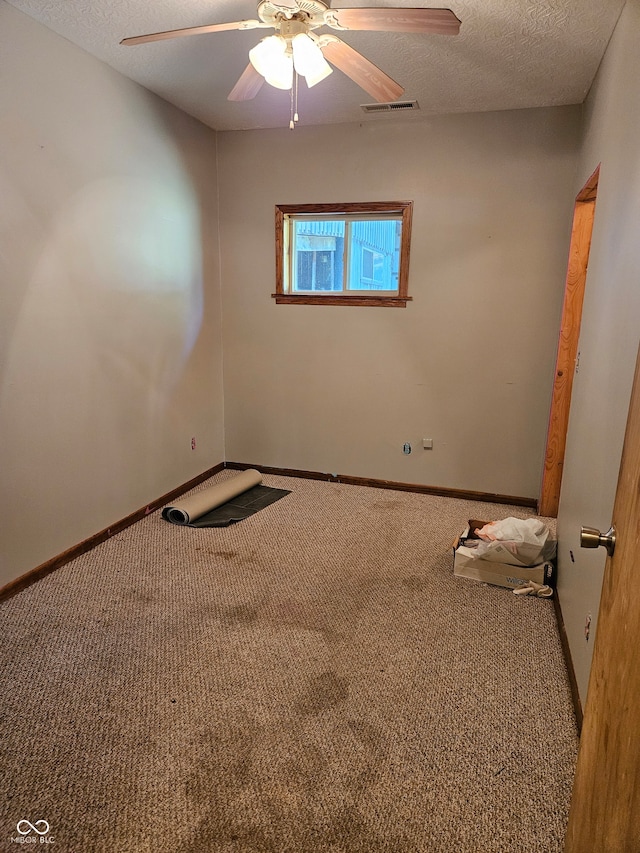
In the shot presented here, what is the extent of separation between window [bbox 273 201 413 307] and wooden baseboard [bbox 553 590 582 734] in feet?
7.70

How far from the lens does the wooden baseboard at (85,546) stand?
268 cm

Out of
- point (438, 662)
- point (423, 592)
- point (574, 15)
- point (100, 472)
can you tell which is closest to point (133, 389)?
point (100, 472)

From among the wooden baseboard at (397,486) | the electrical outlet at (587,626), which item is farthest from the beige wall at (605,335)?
the wooden baseboard at (397,486)

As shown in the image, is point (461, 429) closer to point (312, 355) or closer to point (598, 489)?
point (312, 355)

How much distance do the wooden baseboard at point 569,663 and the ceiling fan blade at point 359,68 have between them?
2.48 meters

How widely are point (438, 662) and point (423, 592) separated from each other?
0.55 meters

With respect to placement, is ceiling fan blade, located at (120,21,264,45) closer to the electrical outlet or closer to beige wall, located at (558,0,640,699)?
beige wall, located at (558,0,640,699)

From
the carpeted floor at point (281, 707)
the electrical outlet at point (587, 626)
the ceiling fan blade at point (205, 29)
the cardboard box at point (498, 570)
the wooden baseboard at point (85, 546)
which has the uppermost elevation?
the ceiling fan blade at point (205, 29)

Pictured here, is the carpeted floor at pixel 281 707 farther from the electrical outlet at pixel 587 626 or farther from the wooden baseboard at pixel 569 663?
the electrical outlet at pixel 587 626

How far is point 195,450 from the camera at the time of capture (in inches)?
168

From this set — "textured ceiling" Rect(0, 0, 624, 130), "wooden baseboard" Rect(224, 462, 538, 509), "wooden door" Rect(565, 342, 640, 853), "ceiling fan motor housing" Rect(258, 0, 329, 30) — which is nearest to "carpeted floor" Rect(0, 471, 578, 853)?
"wooden door" Rect(565, 342, 640, 853)

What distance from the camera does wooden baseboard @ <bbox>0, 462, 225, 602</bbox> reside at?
8.79 feet

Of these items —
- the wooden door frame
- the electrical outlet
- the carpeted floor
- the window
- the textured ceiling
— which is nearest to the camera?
the carpeted floor

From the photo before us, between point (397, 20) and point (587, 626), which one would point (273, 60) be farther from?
point (587, 626)
